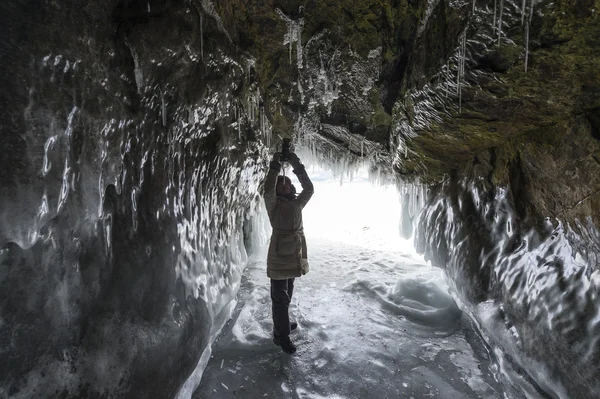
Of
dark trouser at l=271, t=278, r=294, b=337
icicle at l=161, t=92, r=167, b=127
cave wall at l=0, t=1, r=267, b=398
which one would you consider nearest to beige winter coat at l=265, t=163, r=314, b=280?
dark trouser at l=271, t=278, r=294, b=337

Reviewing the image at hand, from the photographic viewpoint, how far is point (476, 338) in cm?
446

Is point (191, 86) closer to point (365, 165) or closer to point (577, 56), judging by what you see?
point (577, 56)

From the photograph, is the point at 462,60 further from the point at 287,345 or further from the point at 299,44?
the point at 287,345

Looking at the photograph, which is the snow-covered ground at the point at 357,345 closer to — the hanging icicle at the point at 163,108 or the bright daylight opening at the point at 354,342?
the bright daylight opening at the point at 354,342

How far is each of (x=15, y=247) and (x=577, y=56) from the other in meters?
4.12

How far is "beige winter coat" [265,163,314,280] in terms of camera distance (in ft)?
12.0

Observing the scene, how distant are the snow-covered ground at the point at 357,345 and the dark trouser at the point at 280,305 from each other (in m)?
0.33

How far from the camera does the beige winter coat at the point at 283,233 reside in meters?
3.66

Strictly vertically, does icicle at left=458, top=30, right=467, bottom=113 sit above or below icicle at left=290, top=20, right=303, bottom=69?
below

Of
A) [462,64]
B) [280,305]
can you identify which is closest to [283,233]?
[280,305]

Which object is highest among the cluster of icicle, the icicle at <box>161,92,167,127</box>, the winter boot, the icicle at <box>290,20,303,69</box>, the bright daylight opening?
the icicle at <box>290,20,303,69</box>

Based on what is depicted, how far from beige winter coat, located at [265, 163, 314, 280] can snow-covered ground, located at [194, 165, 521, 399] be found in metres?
1.07

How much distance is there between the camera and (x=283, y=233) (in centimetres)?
372

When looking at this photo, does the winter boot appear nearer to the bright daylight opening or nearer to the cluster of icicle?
the bright daylight opening
